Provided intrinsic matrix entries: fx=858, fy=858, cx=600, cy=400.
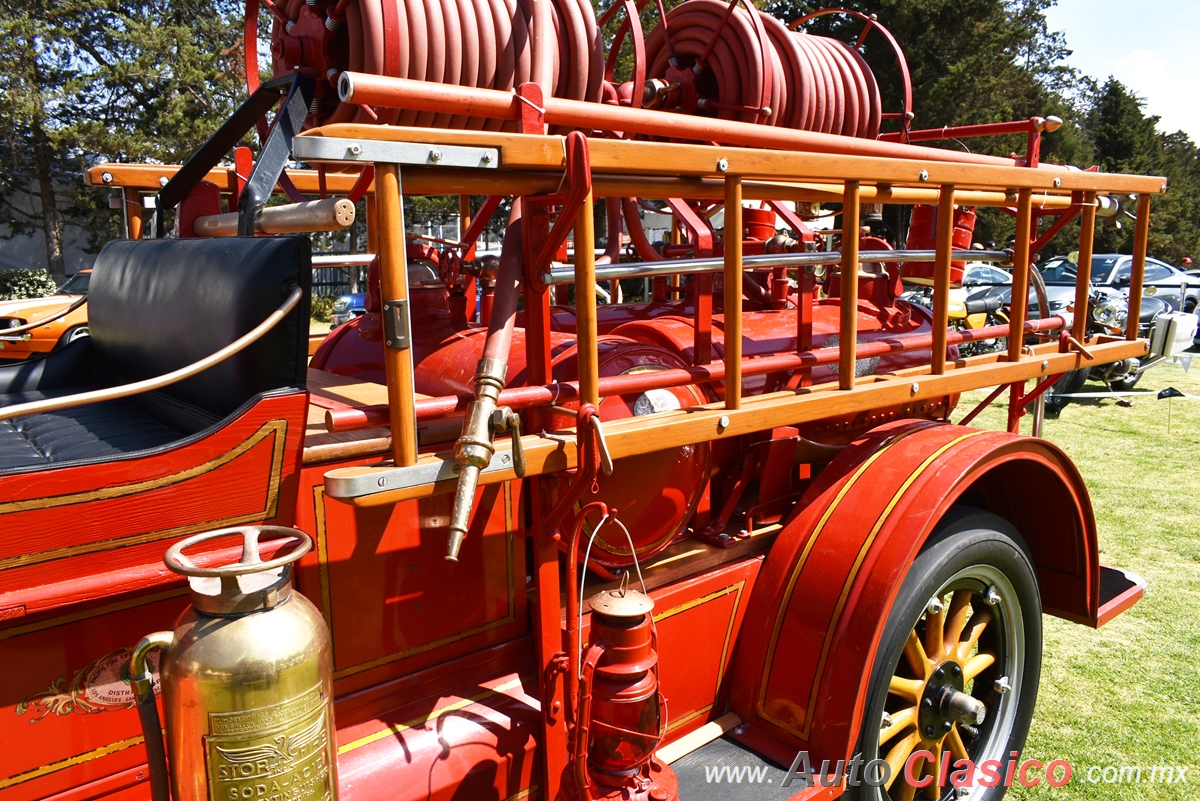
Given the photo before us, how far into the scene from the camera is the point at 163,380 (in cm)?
140

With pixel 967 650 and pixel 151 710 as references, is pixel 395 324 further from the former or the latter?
pixel 967 650

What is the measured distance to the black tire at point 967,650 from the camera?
7.16ft

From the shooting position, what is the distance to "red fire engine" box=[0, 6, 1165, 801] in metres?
1.38

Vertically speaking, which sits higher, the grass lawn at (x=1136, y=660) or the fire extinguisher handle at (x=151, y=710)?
the fire extinguisher handle at (x=151, y=710)

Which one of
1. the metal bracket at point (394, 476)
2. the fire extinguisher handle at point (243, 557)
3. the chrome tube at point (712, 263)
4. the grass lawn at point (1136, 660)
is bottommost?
the grass lawn at point (1136, 660)

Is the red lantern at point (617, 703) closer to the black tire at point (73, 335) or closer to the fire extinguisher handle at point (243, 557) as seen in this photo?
the fire extinguisher handle at point (243, 557)

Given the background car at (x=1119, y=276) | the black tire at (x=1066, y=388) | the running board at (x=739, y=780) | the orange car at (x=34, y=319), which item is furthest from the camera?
the background car at (x=1119, y=276)

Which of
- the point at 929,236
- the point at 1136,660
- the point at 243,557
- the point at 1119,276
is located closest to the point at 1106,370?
the point at 1119,276

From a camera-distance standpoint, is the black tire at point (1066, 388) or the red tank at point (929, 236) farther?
the black tire at point (1066, 388)

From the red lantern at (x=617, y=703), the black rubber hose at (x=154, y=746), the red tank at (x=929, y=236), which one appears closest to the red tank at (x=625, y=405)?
the red lantern at (x=617, y=703)

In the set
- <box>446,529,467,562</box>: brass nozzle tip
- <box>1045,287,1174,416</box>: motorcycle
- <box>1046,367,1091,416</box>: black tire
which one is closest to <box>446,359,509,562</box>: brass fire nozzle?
<box>446,529,467,562</box>: brass nozzle tip

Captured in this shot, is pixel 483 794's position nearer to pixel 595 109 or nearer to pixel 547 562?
pixel 547 562

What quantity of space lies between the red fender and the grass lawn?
1157 mm

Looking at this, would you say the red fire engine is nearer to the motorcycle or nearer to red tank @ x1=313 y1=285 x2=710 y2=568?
red tank @ x1=313 y1=285 x2=710 y2=568
